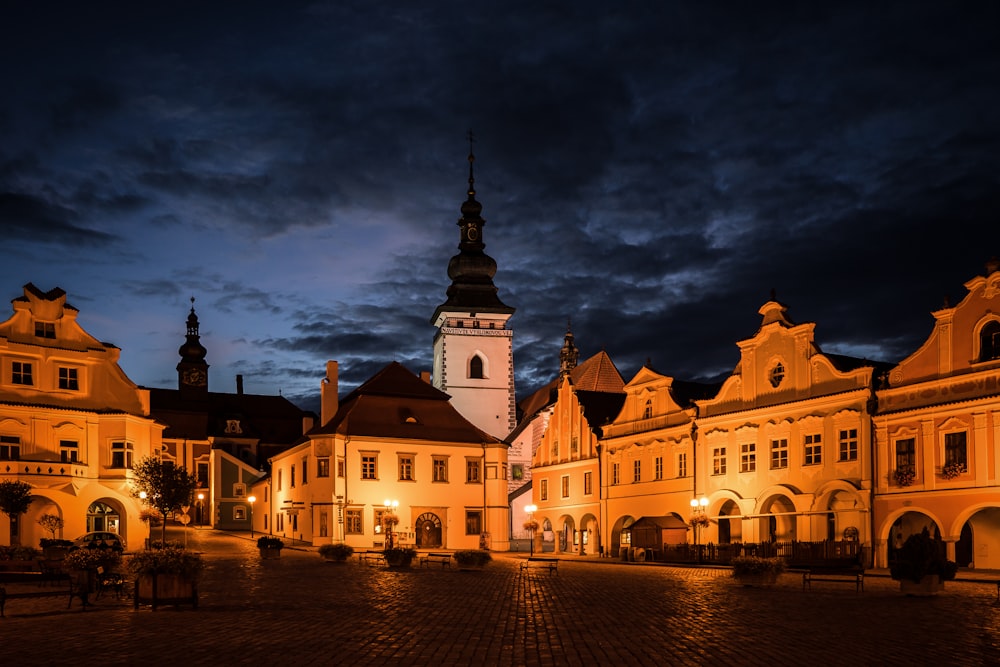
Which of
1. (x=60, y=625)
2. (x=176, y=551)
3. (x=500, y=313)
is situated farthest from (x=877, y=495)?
(x=500, y=313)

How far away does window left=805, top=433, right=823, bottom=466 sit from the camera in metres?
47.8

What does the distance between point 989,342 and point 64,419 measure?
149 ft

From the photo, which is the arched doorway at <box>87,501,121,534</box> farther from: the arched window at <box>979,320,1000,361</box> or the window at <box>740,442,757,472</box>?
the arched window at <box>979,320,1000,361</box>

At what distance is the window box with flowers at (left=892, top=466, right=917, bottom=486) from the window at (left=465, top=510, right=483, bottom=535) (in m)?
32.4

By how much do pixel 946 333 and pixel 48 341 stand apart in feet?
147

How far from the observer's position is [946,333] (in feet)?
140

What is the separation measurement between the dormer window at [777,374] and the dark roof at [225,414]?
57666 millimetres

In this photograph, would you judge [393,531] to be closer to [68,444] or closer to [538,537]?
[538,537]

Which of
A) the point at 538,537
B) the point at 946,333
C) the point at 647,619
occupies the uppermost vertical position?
the point at 946,333

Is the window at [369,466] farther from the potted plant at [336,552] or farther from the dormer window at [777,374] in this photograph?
the dormer window at [777,374]

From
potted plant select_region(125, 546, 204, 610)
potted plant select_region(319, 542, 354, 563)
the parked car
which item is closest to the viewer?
potted plant select_region(125, 546, 204, 610)

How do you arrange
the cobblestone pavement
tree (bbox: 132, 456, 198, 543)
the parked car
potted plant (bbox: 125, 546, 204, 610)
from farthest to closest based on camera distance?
tree (bbox: 132, 456, 198, 543) < the parked car < potted plant (bbox: 125, 546, 204, 610) < the cobblestone pavement

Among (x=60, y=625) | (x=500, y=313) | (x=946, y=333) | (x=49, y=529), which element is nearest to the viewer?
(x=60, y=625)

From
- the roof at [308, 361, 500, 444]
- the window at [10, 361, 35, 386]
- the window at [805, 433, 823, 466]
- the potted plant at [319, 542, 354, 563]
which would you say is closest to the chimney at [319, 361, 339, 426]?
the roof at [308, 361, 500, 444]
